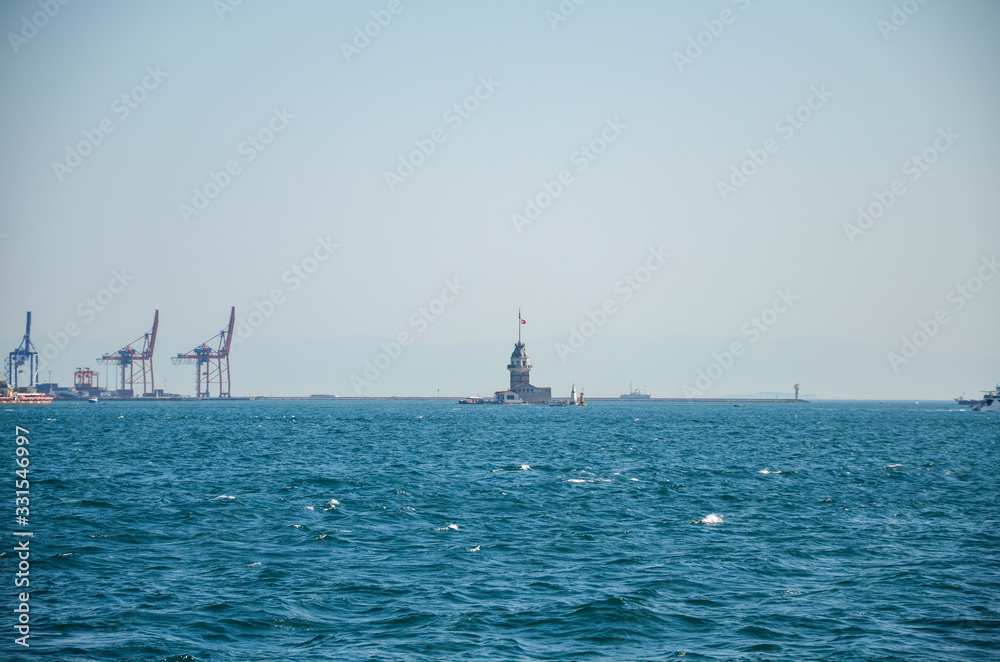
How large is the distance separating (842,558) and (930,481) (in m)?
26.3

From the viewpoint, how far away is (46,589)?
22953 millimetres

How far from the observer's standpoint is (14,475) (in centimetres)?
4709

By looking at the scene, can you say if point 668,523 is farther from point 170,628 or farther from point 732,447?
point 732,447

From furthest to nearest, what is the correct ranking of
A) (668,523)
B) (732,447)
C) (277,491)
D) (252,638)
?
1. (732,447)
2. (277,491)
3. (668,523)
4. (252,638)

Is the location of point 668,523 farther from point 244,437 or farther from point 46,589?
point 244,437

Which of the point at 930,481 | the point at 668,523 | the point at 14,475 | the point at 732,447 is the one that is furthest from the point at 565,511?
the point at 732,447

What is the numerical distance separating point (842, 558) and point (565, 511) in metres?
12.4

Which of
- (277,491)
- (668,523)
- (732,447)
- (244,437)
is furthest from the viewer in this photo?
(244,437)

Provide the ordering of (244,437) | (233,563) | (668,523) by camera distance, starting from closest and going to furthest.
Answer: (233,563), (668,523), (244,437)

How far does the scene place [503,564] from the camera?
88.0ft

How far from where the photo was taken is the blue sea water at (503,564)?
1938 cm

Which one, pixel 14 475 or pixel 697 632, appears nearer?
pixel 697 632

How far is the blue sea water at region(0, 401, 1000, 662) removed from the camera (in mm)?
19375

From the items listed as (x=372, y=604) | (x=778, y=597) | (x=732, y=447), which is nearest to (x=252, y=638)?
(x=372, y=604)
